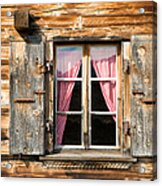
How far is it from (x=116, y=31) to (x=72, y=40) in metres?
0.46

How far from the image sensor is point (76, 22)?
7.50 metres

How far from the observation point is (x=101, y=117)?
7.60 meters

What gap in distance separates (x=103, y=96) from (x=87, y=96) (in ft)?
0.54

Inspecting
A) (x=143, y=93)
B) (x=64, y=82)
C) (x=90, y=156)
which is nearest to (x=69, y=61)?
(x=64, y=82)

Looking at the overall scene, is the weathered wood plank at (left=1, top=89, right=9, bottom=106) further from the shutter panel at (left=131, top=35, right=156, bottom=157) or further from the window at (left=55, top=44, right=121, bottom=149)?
the shutter panel at (left=131, top=35, right=156, bottom=157)

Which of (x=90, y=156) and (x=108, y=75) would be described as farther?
(x=108, y=75)

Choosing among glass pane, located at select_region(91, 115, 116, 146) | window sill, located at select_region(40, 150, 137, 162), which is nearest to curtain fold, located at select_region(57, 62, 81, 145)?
window sill, located at select_region(40, 150, 137, 162)

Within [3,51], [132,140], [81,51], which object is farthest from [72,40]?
[132,140]

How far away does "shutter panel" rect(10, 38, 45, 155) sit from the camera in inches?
296

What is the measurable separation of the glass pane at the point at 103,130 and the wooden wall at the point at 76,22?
86 centimetres

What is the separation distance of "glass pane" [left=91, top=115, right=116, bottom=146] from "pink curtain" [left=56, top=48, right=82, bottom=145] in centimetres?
32

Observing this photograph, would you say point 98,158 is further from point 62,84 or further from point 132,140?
point 62,84

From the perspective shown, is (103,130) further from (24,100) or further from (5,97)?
(5,97)

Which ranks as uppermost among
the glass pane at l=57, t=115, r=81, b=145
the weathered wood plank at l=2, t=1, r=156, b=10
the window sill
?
the weathered wood plank at l=2, t=1, r=156, b=10
